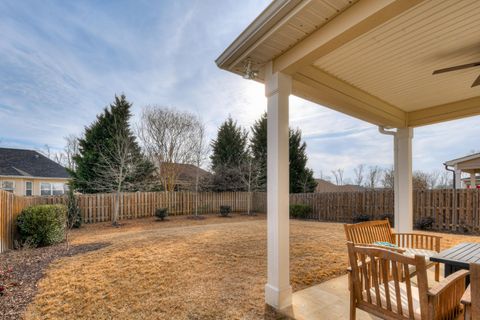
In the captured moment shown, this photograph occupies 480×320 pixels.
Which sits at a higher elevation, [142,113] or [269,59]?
[142,113]

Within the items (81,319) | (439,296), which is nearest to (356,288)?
(439,296)

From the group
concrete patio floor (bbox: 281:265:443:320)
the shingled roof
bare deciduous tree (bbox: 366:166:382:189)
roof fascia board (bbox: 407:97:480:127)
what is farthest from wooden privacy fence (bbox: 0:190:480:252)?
bare deciduous tree (bbox: 366:166:382:189)

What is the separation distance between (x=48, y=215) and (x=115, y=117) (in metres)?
9.84

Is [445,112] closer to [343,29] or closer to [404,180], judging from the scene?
[404,180]

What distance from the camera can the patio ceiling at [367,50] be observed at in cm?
188

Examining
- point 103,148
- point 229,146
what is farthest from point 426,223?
point 103,148

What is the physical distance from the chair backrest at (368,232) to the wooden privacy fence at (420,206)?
5.79 meters

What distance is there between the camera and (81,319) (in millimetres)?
2271

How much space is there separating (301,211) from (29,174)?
17.9 metres

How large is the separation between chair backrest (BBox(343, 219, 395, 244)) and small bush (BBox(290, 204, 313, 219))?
832 centimetres

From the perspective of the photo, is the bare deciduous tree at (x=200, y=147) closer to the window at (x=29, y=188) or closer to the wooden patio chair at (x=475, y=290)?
the window at (x=29, y=188)

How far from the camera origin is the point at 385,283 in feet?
5.07

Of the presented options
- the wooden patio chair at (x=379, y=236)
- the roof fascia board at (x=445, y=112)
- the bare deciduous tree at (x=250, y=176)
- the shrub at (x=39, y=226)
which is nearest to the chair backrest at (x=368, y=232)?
the wooden patio chair at (x=379, y=236)

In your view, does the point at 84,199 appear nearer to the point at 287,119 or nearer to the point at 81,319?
the point at 81,319
